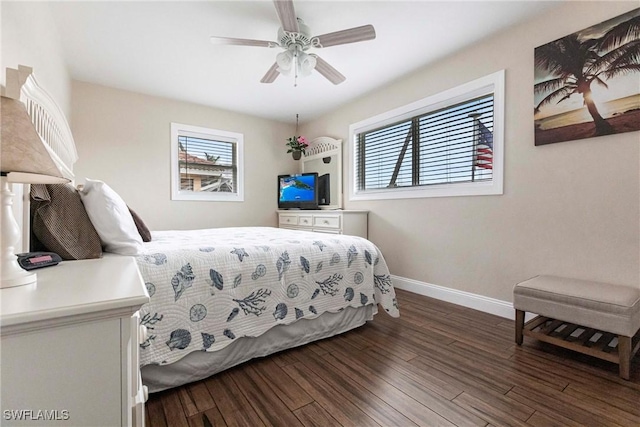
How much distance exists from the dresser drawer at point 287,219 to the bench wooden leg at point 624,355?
3.47 m

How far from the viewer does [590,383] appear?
1486 mm

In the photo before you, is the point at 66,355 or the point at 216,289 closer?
the point at 66,355

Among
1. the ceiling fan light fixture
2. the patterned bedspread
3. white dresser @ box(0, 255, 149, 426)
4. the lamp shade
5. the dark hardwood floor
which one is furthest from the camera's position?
the ceiling fan light fixture

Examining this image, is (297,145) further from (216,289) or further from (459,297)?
(216,289)

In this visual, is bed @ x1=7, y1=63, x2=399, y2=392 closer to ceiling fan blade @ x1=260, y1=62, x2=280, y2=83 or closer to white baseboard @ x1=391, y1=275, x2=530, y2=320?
white baseboard @ x1=391, y1=275, x2=530, y2=320

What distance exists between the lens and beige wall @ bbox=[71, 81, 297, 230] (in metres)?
3.36

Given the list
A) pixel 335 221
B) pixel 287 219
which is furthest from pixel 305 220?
pixel 335 221

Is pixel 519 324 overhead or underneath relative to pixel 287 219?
underneath

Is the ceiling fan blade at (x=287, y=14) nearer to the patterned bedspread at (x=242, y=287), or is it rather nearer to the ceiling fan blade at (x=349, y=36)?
the ceiling fan blade at (x=349, y=36)

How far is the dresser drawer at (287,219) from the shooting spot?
435cm

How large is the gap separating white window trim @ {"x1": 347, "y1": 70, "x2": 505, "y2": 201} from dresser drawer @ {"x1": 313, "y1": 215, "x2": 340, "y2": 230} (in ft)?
1.68

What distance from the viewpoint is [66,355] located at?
1.95ft

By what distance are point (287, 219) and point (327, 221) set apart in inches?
42.0

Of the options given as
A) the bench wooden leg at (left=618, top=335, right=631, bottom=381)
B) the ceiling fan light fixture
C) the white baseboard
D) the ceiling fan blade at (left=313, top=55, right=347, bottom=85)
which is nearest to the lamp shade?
the ceiling fan light fixture
